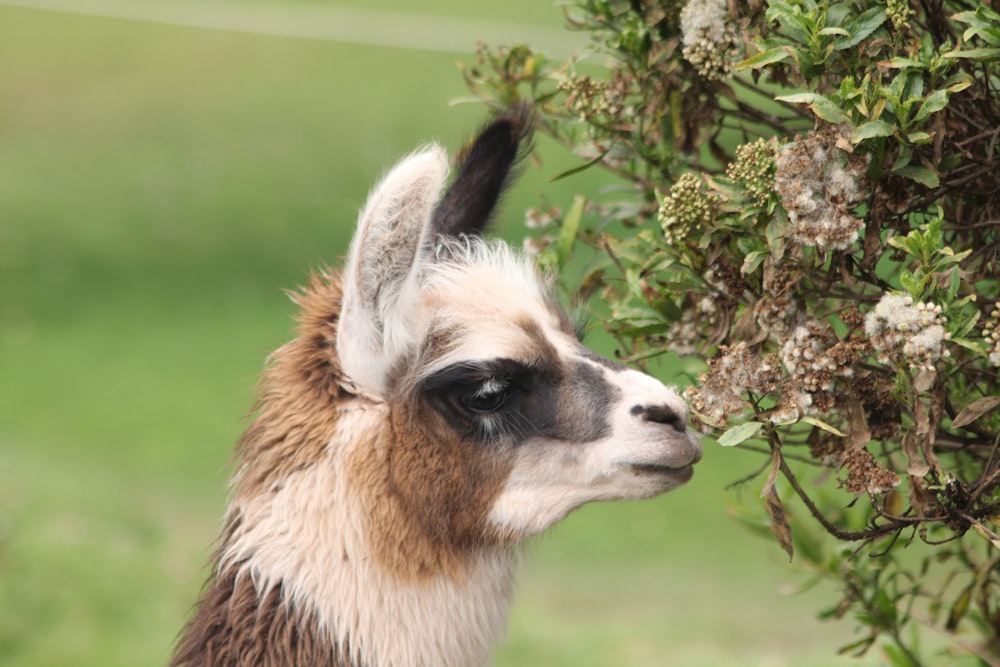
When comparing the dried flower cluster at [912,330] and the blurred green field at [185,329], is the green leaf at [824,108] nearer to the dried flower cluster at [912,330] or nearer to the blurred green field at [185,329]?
the dried flower cluster at [912,330]

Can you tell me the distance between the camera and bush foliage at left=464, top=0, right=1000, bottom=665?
98.4 inches

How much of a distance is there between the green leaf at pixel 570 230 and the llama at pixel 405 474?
449 mm

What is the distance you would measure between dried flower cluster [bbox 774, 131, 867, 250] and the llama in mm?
572

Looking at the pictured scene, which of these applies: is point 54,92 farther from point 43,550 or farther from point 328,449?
point 328,449

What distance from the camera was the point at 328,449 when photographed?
9.96ft

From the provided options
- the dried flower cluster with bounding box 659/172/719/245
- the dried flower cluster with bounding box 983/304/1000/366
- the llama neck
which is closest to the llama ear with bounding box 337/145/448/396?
the llama neck

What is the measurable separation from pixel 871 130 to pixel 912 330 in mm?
404

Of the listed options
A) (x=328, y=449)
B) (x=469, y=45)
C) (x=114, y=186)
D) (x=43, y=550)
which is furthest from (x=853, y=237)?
(x=469, y=45)

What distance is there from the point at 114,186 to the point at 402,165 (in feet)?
30.4

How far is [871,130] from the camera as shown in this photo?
2.45 metres

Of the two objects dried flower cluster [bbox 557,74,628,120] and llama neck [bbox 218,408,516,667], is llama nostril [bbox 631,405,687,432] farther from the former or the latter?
dried flower cluster [bbox 557,74,628,120]

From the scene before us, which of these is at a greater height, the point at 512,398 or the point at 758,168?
the point at 758,168

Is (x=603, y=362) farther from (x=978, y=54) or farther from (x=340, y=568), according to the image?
(x=978, y=54)

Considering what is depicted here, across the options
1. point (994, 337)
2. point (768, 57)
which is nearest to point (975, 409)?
point (994, 337)
